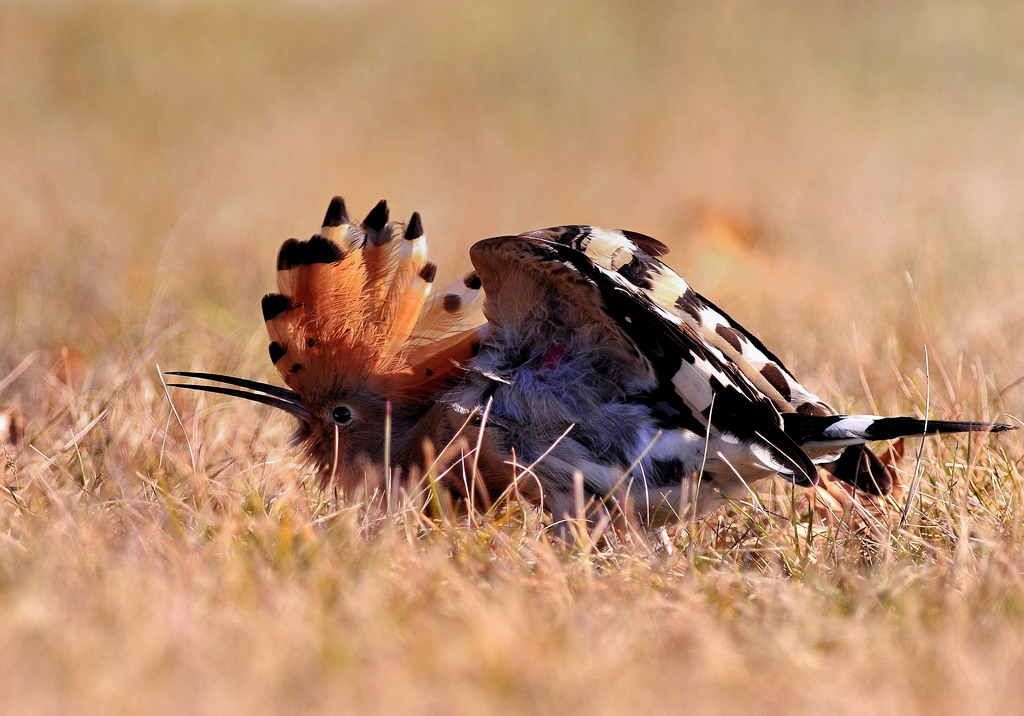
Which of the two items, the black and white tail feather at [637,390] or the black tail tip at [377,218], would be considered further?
the black tail tip at [377,218]

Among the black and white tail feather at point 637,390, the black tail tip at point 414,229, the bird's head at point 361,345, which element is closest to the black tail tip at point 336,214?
the bird's head at point 361,345

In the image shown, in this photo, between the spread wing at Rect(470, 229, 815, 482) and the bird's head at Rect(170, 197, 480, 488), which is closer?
the spread wing at Rect(470, 229, 815, 482)

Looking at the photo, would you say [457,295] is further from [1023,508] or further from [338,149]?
[338,149]

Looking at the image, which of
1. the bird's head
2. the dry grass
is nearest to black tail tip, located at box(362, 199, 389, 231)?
the bird's head

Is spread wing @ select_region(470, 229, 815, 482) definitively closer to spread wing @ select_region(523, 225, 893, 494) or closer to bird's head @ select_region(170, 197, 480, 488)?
spread wing @ select_region(523, 225, 893, 494)

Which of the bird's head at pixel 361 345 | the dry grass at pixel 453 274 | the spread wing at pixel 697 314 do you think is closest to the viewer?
the dry grass at pixel 453 274

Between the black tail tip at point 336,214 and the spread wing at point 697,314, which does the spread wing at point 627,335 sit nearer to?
the spread wing at point 697,314

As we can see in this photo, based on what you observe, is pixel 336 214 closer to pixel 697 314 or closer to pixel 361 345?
pixel 361 345
